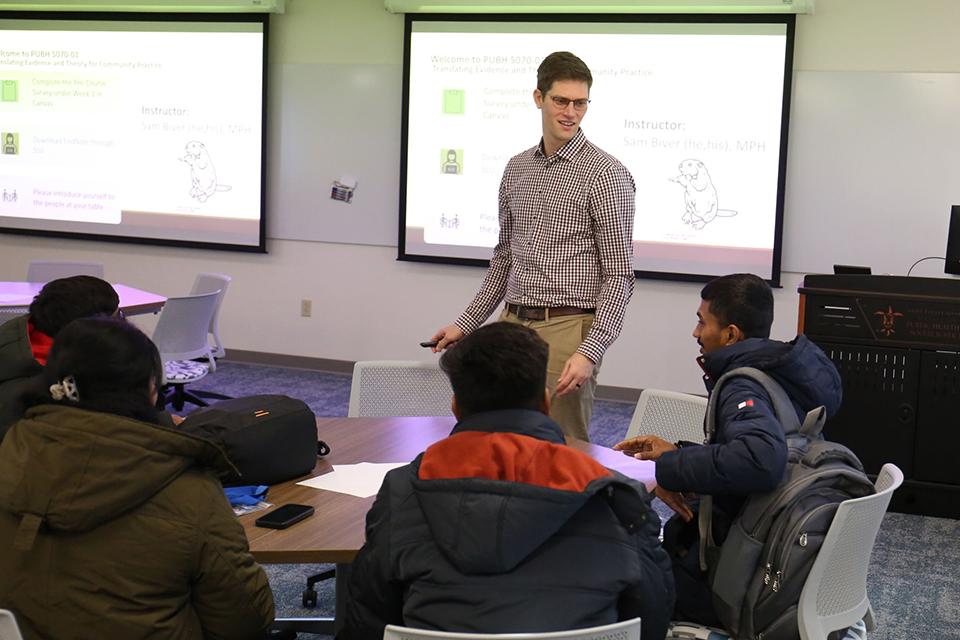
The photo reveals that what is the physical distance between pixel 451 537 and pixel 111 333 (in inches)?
26.1

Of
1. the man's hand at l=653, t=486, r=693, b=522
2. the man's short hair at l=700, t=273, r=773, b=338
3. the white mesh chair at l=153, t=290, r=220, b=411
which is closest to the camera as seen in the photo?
the man's hand at l=653, t=486, r=693, b=522

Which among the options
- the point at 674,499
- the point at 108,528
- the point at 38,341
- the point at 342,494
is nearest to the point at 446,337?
the point at 342,494

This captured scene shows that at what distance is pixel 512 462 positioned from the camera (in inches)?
65.1

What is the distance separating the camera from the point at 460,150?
6.84 metres

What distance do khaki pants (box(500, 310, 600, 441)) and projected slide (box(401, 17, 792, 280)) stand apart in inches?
132

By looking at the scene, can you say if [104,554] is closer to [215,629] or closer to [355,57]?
[215,629]

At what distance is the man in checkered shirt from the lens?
10.4ft

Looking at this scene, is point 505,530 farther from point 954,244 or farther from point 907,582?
point 954,244

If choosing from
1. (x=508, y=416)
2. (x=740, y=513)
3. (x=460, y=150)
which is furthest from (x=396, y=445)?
(x=460, y=150)

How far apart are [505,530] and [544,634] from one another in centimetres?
16

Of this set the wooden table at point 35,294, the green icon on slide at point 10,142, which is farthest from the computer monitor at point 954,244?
the green icon on slide at point 10,142

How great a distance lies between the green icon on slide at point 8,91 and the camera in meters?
7.91

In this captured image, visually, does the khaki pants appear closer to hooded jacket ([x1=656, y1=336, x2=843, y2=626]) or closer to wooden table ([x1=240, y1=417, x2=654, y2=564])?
wooden table ([x1=240, y1=417, x2=654, y2=564])

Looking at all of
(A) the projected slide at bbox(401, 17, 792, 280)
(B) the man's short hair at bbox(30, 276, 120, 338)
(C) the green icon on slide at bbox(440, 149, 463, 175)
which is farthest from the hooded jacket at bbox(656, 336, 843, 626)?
(C) the green icon on slide at bbox(440, 149, 463, 175)
